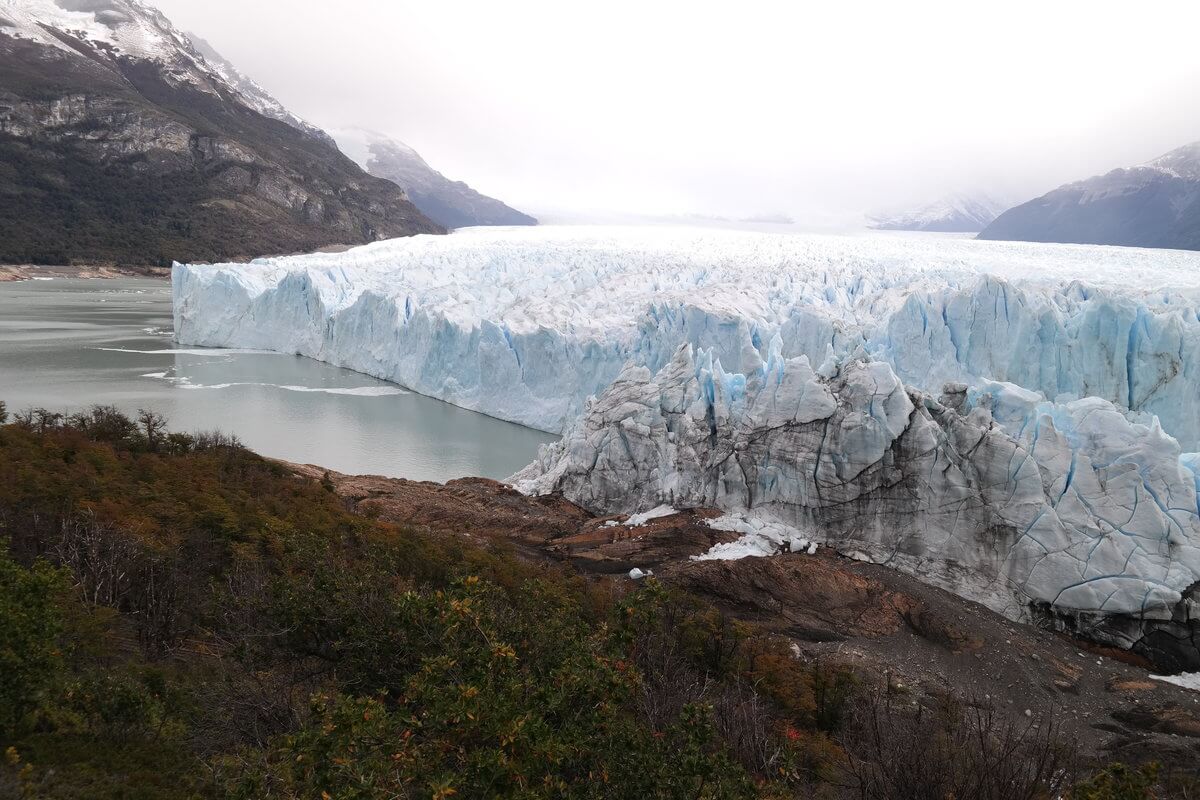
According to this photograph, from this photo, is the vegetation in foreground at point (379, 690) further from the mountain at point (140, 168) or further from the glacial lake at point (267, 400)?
the mountain at point (140, 168)

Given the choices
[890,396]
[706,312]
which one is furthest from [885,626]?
[706,312]

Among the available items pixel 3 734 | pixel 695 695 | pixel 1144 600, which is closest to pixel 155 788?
pixel 3 734

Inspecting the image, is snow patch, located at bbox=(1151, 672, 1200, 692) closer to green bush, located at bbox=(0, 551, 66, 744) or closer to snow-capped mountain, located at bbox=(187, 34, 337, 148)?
green bush, located at bbox=(0, 551, 66, 744)

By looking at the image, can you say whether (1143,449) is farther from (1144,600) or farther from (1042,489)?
(1144,600)

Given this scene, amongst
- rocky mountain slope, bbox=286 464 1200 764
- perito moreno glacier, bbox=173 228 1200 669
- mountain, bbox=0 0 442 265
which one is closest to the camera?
rocky mountain slope, bbox=286 464 1200 764

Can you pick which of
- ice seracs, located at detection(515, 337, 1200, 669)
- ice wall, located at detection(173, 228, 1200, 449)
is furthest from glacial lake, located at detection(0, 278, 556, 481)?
ice seracs, located at detection(515, 337, 1200, 669)

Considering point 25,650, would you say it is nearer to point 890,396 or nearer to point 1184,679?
point 890,396

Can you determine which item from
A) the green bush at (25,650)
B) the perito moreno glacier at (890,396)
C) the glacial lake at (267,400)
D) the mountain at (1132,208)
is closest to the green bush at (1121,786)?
the green bush at (25,650)
